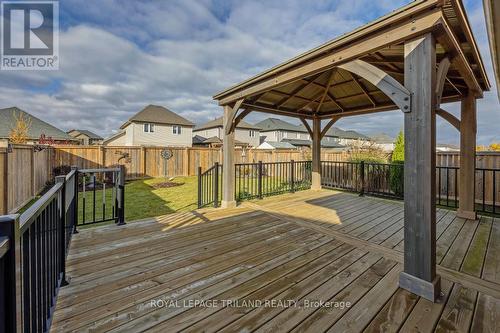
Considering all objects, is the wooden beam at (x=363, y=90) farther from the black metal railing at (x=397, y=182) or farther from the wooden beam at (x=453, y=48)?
the wooden beam at (x=453, y=48)

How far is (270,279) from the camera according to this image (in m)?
2.37

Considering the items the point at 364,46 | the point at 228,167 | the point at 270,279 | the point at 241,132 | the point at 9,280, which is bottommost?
the point at 270,279

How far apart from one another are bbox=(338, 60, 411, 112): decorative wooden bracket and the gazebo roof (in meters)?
0.20

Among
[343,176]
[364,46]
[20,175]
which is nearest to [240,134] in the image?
[343,176]

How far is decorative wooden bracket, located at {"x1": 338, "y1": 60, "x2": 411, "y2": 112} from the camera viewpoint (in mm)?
2209

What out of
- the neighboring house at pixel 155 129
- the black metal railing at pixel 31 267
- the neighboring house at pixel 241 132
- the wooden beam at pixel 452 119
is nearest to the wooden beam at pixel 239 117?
the black metal railing at pixel 31 267

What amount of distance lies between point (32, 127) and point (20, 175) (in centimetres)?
1771

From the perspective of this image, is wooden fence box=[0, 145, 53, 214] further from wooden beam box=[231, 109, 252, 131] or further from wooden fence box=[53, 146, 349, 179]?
wooden beam box=[231, 109, 252, 131]

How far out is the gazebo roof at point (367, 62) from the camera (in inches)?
86.1

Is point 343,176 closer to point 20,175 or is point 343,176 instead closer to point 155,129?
point 20,175

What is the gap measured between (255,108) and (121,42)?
10372 millimetres

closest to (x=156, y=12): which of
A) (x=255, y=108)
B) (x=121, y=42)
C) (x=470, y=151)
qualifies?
(x=255, y=108)

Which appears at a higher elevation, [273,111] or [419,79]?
[273,111]

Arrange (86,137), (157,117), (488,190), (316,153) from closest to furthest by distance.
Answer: (488,190) < (316,153) < (157,117) < (86,137)
